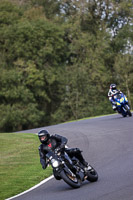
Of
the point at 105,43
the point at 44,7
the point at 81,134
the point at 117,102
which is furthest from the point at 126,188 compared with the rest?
the point at 44,7

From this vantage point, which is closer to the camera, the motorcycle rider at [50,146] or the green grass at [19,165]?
the motorcycle rider at [50,146]

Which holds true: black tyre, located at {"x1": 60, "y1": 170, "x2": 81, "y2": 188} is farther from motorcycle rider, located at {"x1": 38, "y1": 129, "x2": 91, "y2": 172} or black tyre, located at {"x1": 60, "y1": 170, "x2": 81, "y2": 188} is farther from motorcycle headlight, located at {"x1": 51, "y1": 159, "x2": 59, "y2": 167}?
motorcycle rider, located at {"x1": 38, "y1": 129, "x2": 91, "y2": 172}

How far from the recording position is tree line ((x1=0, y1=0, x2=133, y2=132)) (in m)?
49.7

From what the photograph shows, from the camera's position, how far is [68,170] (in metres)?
9.81

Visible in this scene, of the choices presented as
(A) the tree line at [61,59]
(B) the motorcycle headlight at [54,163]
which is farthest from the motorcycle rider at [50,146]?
(A) the tree line at [61,59]

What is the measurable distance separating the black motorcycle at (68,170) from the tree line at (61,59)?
37579 millimetres

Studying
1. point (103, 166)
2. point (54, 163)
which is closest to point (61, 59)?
point (103, 166)

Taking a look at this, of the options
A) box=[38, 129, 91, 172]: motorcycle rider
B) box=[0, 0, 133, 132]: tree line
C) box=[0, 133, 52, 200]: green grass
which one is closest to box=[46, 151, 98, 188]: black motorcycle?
box=[38, 129, 91, 172]: motorcycle rider

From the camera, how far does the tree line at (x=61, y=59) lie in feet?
163

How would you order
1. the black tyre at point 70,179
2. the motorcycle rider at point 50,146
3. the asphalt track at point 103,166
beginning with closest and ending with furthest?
1. the asphalt track at point 103,166
2. the black tyre at point 70,179
3. the motorcycle rider at point 50,146

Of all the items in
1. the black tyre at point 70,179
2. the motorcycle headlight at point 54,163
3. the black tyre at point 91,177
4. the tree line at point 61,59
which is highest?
the motorcycle headlight at point 54,163

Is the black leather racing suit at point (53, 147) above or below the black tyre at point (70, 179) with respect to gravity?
above

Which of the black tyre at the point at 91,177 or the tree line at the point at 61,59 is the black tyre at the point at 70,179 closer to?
the black tyre at the point at 91,177

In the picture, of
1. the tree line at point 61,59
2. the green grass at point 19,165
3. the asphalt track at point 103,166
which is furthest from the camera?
the tree line at point 61,59
